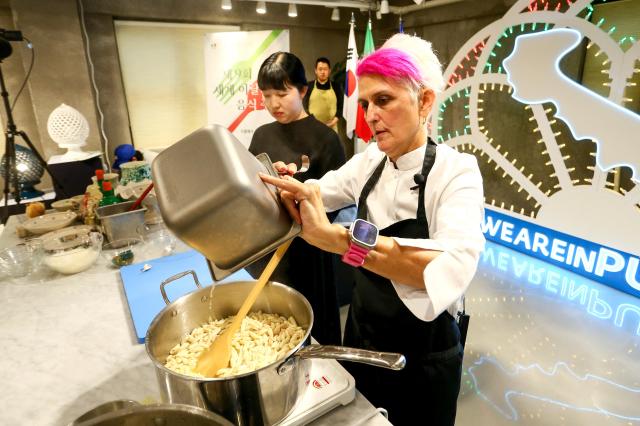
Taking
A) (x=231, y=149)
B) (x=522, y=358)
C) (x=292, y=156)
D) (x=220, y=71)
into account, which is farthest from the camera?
(x=220, y=71)

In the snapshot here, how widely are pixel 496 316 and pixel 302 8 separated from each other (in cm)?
497

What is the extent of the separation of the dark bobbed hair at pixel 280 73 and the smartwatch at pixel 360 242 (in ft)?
3.99

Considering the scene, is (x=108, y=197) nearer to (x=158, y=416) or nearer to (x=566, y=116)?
(x=158, y=416)

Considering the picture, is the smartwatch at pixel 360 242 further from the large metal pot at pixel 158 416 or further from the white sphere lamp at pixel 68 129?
the white sphere lamp at pixel 68 129

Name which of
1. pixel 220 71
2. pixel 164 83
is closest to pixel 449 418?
pixel 220 71

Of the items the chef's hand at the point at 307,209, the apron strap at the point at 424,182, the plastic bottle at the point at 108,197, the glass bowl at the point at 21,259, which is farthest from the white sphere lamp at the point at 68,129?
the apron strap at the point at 424,182

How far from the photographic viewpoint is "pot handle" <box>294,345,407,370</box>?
69 cm

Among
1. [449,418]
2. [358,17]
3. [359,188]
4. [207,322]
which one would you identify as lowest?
[449,418]

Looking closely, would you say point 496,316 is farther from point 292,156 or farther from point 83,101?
point 83,101

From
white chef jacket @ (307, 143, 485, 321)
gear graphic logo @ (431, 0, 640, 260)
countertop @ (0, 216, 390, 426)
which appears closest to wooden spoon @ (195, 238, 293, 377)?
countertop @ (0, 216, 390, 426)

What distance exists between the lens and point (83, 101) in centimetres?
409

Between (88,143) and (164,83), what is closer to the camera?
(88,143)

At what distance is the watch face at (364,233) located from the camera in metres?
0.91

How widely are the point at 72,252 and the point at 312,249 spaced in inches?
41.6
